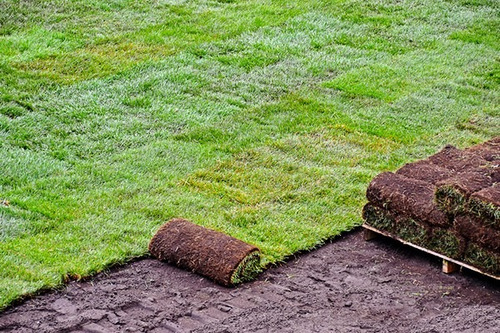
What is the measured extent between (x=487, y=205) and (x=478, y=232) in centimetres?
34

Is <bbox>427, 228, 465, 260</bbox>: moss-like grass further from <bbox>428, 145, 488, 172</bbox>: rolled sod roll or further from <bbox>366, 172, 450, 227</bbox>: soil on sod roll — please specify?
<bbox>428, 145, 488, 172</bbox>: rolled sod roll

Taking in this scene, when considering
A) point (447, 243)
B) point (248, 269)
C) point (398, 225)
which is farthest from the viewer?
point (398, 225)

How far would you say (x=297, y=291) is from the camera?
9555 millimetres

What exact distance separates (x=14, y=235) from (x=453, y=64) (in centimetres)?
964

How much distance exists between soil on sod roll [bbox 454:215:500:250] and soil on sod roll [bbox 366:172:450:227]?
0.19m

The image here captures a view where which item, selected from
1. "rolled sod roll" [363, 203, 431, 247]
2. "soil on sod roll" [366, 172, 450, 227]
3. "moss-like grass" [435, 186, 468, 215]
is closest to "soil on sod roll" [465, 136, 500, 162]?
"soil on sod roll" [366, 172, 450, 227]

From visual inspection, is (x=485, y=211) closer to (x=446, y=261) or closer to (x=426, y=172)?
(x=446, y=261)

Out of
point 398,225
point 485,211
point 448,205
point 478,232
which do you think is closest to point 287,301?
point 398,225

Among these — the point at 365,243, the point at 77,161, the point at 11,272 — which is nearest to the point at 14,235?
the point at 11,272

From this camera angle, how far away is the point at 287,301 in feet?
30.6

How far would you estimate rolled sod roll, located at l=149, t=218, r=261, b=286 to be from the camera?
9531 mm

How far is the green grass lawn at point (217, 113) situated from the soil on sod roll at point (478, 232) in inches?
69.0

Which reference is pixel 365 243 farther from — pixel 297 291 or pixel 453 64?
pixel 453 64

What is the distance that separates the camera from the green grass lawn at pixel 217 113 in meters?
10.9
